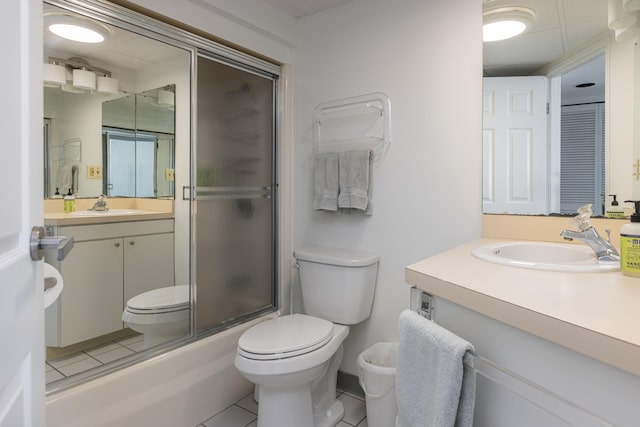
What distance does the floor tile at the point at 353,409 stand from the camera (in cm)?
177

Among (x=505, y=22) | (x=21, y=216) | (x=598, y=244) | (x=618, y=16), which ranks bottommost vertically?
(x=598, y=244)

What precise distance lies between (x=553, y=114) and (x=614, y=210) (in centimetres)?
44

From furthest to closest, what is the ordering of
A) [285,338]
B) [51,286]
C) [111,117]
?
[111,117] < [285,338] < [51,286]

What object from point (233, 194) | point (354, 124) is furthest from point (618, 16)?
point (233, 194)

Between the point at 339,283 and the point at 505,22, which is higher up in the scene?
the point at 505,22

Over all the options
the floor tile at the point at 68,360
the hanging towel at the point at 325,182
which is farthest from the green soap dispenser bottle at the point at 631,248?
the floor tile at the point at 68,360

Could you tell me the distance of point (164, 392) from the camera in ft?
5.25

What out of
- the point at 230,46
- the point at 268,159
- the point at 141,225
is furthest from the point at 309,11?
the point at 141,225

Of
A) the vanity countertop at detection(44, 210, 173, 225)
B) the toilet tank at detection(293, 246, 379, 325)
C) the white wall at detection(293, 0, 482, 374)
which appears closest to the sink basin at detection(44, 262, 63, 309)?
the vanity countertop at detection(44, 210, 173, 225)

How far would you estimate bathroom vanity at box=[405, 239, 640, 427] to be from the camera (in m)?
0.56

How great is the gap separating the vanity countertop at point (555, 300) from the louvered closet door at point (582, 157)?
21.4 inches

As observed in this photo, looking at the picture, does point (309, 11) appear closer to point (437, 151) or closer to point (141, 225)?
point (437, 151)

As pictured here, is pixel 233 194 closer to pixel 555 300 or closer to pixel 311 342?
pixel 311 342

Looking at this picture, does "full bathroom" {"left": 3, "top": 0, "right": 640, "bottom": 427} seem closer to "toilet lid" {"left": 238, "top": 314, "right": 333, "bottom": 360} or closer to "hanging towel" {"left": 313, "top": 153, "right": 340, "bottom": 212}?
"toilet lid" {"left": 238, "top": 314, "right": 333, "bottom": 360}
